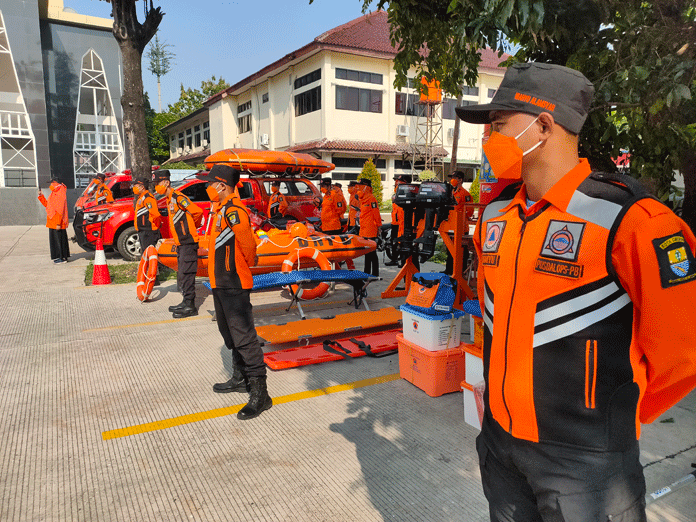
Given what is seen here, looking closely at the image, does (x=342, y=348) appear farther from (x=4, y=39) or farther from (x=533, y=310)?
(x=4, y=39)

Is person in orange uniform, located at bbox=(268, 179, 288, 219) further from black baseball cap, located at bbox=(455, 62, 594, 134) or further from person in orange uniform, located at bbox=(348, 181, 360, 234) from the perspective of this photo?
black baseball cap, located at bbox=(455, 62, 594, 134)

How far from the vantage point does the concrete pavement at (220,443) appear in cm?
306

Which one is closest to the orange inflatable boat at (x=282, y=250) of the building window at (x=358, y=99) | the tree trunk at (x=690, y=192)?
the tree trunk at (x=690, y=192)

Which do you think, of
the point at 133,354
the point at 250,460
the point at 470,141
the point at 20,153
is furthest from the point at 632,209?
the point at 470,141

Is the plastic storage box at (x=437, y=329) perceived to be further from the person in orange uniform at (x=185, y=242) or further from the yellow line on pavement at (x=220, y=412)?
the person in orange uniform at (x=185, y=242)

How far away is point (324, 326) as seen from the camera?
248 inches

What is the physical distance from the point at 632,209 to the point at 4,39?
95.7 ft

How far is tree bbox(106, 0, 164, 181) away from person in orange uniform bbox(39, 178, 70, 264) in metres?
2.20

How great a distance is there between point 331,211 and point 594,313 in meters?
10.8

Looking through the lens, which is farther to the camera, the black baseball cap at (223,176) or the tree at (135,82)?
the tree at (135,82)

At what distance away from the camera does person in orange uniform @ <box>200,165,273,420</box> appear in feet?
14.3

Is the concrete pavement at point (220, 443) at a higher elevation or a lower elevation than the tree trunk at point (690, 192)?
lower

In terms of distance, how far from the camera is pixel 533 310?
1.45 m

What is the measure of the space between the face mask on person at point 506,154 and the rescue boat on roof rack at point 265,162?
8931mm
